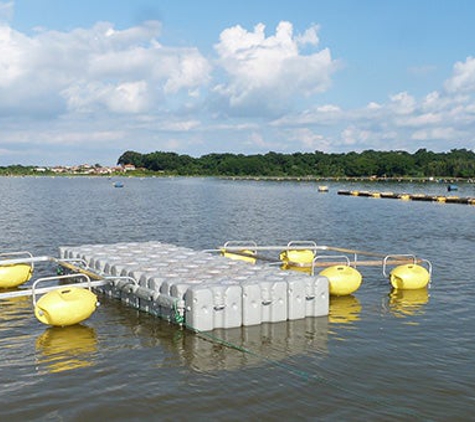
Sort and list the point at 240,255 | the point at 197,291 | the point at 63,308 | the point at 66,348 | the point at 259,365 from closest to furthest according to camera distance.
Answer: the point at 259,365
the point at 66,348
the point at 197,291
the point at 63,308
the point at 240,255

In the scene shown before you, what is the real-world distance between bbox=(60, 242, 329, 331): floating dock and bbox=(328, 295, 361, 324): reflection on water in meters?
0.72

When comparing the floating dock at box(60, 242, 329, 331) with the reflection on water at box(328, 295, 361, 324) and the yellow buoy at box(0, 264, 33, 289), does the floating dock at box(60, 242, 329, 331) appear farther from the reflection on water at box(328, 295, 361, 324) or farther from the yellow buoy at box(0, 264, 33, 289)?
the yellow buoy at box(0, 264, 33, 289)

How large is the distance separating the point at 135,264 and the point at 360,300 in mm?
8592

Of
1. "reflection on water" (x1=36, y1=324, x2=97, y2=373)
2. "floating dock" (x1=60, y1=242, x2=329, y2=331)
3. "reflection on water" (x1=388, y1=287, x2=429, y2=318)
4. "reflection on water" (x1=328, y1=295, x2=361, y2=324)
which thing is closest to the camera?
"reflection on water" (x1=36, y1=324, x2=97, y2=373)

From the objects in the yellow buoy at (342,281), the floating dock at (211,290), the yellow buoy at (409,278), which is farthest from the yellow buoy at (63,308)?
the yellow buoy at (409,278)

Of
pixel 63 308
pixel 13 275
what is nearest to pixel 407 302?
pixel 63 308

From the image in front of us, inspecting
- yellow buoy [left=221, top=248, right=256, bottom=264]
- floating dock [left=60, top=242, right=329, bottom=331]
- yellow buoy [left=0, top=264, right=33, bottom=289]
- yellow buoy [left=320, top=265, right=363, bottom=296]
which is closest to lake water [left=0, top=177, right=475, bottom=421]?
floating dock [left=60, top=242, right=329, bottom=331]

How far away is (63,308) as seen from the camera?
15.6 meters

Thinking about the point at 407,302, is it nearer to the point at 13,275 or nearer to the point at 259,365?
the point at 259,365

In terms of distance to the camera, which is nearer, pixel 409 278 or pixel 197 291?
pixel 197 291

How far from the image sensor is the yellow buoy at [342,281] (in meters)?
20.3

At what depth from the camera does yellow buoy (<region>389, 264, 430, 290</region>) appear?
71.8 feet

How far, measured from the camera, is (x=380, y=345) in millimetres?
14969

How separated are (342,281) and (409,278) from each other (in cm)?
339
